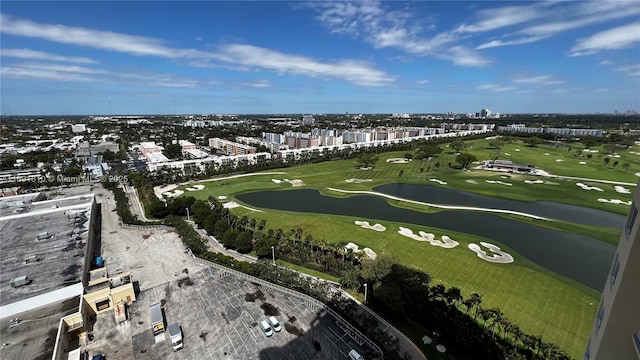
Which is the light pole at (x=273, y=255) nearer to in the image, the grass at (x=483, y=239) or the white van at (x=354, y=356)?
the grass at (x=483, y=239)

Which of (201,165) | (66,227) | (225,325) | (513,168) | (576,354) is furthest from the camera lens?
(201,165)

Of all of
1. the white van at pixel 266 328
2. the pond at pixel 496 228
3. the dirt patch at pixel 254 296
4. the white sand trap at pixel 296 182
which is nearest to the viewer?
the white van at pixel 266 328

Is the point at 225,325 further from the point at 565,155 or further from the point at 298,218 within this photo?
the point at 565,155

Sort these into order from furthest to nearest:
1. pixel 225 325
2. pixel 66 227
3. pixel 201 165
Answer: pixel 201 165 → pixel 66 227 → pixel 225 325

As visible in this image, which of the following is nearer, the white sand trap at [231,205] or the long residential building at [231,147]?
the white sand trap at [231,205]

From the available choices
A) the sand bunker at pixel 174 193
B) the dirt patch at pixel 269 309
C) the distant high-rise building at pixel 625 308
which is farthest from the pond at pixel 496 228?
the distant high-rise building at pixel 625 308

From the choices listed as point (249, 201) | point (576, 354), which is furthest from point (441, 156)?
point (576, 354)

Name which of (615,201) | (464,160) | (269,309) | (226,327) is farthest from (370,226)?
(464,160)
